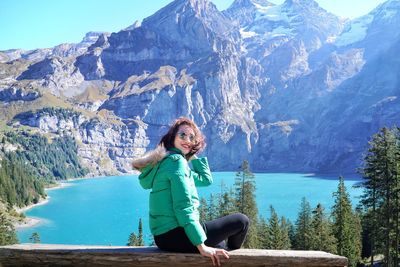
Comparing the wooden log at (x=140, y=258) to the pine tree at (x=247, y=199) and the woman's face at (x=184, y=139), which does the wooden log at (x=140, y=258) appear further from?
the pine tree at (x=247, y=199)

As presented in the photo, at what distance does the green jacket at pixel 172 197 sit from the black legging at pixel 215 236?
123 millimetres

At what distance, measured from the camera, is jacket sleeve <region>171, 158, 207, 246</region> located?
623cm

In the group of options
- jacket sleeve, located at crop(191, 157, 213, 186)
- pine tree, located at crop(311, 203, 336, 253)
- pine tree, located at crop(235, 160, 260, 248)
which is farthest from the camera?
pine tree, located at crop(235, 160, 260, 248)

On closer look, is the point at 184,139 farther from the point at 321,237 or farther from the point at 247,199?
the point at 247,199

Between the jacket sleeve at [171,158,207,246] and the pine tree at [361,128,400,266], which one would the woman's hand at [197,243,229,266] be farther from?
the pine tree at [361,128,400,266]

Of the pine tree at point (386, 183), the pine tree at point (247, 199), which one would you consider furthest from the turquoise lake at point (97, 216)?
the pine tree at point (386, 183)

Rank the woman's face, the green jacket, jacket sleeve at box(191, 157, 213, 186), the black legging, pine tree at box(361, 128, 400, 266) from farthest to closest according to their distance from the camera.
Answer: pine tree at box(361, 128, 400, 266), jacket sleeve at box(191, 157, 213, 186), the woman's face, the black legging, the green jacket

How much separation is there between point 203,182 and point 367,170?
1260 inches

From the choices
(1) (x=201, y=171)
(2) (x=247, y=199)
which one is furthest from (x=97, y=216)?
(1) (x=201, y=171)

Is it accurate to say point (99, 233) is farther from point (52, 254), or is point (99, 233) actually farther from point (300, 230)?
point (52, 254)

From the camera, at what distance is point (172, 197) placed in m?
6.47

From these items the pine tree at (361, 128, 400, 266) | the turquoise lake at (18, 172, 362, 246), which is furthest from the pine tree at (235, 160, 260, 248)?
the turquoise lake at (18, 172, 362, 246)

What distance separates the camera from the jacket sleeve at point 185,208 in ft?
20.4

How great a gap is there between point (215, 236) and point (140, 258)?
125 cm
